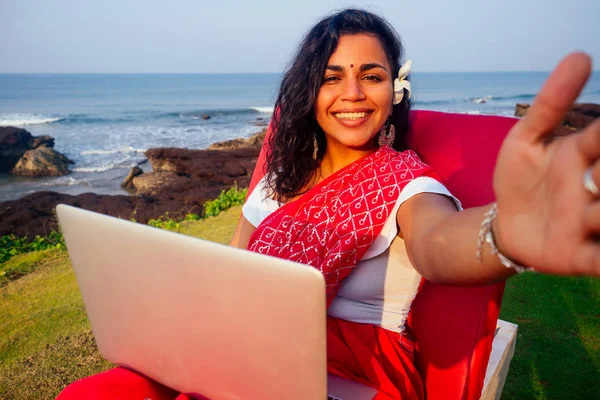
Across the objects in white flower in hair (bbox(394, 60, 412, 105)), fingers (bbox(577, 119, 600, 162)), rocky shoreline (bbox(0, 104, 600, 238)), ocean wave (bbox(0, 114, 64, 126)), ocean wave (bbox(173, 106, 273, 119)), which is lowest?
ocean wave (bbox(0, 114, 64, 126))

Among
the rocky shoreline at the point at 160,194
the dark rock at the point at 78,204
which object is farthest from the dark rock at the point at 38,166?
the dark rock at the point at 78,204

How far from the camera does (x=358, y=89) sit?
1.61 meters

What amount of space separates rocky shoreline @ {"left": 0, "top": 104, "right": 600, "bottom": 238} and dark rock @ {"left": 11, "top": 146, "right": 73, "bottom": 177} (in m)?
3.05

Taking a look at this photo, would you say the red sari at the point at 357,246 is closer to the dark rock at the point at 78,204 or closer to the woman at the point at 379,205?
the woman at the point at 379,205

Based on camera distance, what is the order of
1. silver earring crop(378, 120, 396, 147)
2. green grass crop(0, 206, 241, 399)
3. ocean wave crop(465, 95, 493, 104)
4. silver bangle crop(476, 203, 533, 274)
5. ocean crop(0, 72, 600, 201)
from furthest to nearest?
ocean wave crop(465, 95, 493, 104)
ocean crop(0, 72, 600, 201)
green grass crop(0, 206, 241, 399)
silver earring crop(378, 120, 396, 147)
silver bangle crop(476, 203, 533, 274)

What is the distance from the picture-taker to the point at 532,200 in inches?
27.2

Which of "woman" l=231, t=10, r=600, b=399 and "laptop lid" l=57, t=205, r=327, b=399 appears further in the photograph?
"laptop lid" l=57, t=205, r=327, b=399

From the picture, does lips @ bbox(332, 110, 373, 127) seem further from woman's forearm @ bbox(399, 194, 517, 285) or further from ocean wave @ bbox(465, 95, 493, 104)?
ocean wave @ bbox(465, 95, 493, 104)

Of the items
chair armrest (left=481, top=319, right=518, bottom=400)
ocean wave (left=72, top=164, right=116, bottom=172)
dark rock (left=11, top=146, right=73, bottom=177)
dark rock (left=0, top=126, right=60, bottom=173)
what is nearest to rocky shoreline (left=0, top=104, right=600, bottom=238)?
chair armrest (left=481, top=319, right=518, bottom=400)

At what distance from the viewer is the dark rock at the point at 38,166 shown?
38.2 ft

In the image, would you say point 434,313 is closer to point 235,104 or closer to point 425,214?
point 425,214

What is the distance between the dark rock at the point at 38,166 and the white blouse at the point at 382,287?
11.8 metres

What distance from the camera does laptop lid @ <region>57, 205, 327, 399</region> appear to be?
836 mm

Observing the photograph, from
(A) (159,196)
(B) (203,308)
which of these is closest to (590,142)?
(B) (203,308)
